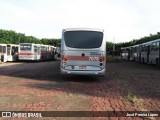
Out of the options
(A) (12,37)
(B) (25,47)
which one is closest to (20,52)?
(B) (25,47)

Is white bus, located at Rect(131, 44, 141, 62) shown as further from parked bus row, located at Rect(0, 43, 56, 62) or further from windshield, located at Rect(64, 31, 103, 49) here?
windshield, located at Rect(64, 31, 103, 49)

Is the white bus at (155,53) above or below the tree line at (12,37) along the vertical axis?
below

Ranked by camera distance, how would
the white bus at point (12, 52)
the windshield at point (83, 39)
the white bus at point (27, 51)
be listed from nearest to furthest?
1. the windshield at point (83, 39)
2. the white bus at point (12, 52)
3. the white bus at point (27, 51)

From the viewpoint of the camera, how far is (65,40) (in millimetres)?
18453

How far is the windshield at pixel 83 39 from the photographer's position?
18.3 metres

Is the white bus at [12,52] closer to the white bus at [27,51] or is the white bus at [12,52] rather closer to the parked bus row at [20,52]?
the parked bus row at [20,52]

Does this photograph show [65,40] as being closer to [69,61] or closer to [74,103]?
[69,61]

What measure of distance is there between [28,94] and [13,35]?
218 ft

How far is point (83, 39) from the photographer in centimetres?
1841

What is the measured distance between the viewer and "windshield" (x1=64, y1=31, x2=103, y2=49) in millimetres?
18291

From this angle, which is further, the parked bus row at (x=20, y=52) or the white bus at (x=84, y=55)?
the parked bus row at (x=20, y=52)

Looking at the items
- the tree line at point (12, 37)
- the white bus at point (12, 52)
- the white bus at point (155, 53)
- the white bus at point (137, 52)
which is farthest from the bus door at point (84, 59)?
the tree line at point (12, 37)

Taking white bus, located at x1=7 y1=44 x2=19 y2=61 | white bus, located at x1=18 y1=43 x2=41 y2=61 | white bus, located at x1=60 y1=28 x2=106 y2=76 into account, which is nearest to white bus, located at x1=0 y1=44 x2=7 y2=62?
white bus, located at x1=7 y1=44 x2=19 y2=61

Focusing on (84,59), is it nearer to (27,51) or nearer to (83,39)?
(83,39)
